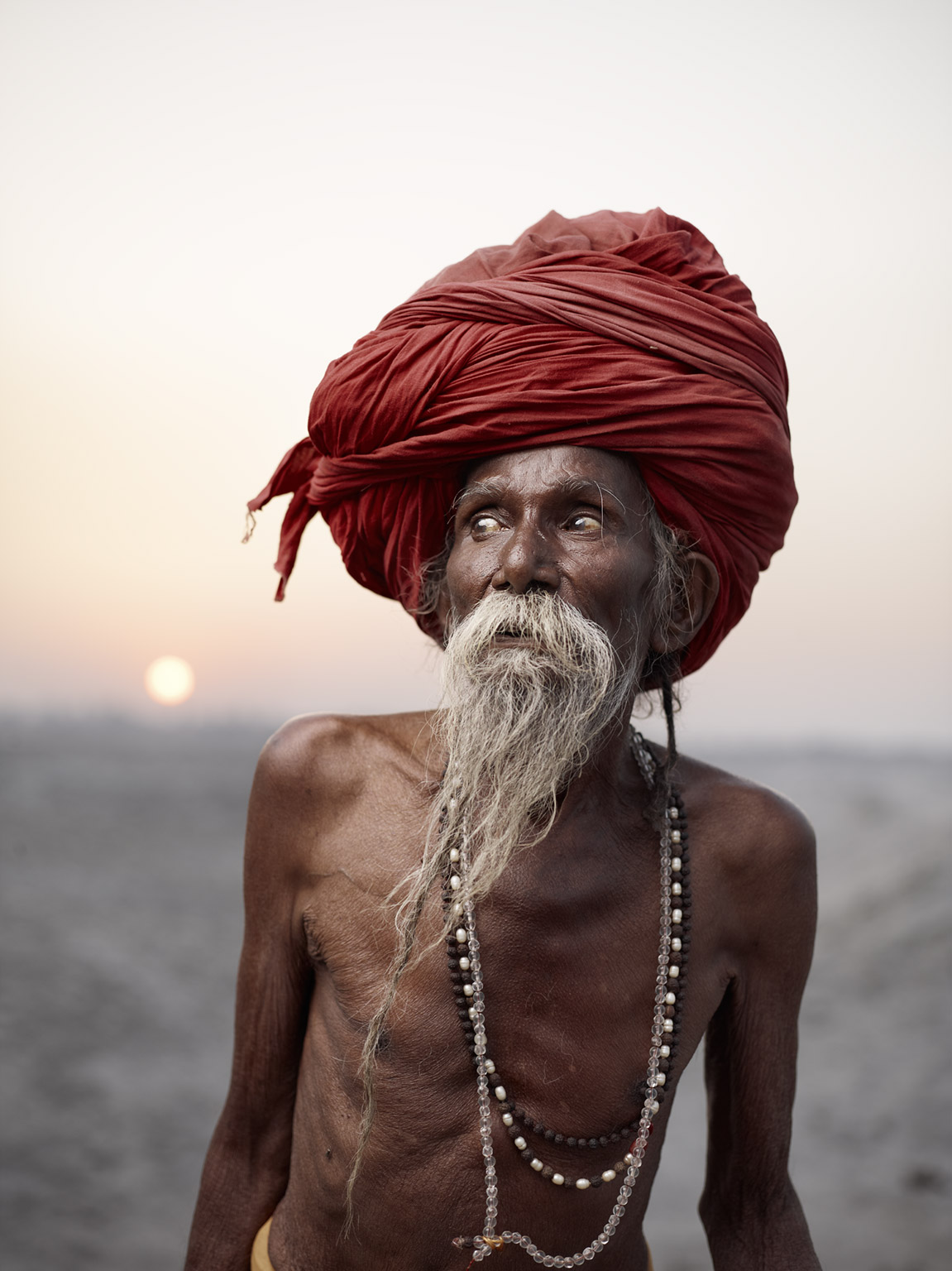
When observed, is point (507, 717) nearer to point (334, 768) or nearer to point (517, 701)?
point (517, 701)

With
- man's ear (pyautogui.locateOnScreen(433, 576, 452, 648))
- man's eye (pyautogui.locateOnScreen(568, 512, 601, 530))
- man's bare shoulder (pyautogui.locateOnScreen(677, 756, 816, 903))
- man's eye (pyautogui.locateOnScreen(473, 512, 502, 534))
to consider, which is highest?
man's eye (pyautogui.locateOnScreen(568, 512, 601, 530))

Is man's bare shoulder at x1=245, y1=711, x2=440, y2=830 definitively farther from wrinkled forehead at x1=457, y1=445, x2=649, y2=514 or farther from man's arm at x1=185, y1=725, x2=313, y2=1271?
wrinkled forehead at x1=457, y1=445, x2=649, y2=514

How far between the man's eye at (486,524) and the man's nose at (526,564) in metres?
0.06

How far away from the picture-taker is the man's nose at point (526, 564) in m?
1.52

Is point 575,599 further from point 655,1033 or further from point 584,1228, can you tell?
point 584,1228

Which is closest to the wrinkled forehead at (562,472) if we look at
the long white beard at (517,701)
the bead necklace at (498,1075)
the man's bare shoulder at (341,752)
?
the long white beard at (517,701)

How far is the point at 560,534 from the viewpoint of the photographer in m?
1.59

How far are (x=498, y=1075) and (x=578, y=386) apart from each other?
107cm

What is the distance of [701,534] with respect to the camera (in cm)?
172

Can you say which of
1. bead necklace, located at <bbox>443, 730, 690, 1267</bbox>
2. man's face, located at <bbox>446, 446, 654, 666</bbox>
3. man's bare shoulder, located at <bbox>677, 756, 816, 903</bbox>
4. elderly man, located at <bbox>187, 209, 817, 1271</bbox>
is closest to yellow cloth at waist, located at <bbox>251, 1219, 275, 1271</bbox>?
elderly man, located at <bbox>187, 209, 817, 1271</bbox>

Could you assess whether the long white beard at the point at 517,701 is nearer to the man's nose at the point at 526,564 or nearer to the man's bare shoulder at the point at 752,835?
the man's nose at the point at 526,564

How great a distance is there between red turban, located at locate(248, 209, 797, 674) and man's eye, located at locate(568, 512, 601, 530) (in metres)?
Answer: 0.11

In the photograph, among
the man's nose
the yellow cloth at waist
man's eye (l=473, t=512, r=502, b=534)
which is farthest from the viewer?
the yellow cloth at waist

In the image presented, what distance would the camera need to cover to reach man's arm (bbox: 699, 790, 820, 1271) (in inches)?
72.1
